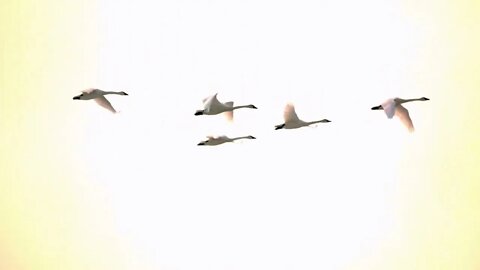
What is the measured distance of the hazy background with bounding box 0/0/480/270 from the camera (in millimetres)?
2162

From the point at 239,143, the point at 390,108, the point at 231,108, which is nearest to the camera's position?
the point at 231,108

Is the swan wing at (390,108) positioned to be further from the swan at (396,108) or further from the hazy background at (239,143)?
the hazy background at (239,143)

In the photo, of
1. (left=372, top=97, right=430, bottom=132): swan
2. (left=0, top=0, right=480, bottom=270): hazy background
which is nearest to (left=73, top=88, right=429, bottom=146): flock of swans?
(left=372, top=97, right=430, bottom=132): swan

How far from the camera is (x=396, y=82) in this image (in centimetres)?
217

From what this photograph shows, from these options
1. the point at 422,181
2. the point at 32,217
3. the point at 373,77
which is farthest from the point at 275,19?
the point at 32,217

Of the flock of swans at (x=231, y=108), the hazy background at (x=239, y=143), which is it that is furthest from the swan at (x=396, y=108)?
the hazy background at (x=239, y=143)

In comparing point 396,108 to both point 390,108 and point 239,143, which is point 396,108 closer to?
point 390,108

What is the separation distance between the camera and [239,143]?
7.10ft

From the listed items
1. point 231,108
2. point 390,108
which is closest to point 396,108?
point 390,108

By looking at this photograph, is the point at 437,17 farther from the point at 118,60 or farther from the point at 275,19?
the point at 118,60

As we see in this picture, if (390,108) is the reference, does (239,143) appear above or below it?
below

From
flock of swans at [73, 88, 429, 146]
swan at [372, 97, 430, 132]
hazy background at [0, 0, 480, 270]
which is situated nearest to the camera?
flock of swans at [73, 88, 429, 146]

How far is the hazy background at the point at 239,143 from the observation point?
216 centimetres

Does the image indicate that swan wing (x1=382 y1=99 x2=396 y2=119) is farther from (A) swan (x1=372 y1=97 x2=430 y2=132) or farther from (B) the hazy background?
(B) the hazy background
